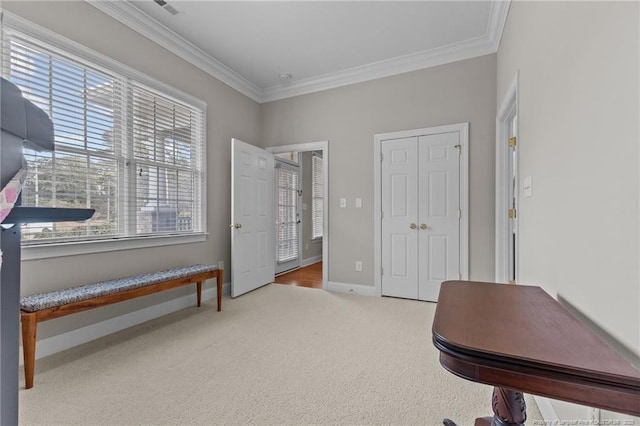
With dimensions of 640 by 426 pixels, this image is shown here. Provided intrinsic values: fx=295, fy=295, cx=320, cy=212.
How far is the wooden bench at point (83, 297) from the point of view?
5.72ft

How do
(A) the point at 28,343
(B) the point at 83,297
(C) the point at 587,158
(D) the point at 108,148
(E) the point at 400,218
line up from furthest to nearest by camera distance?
(E) the point at 400,218
(D) the point at 108,148
(B) the point at 83,297
(A) the point at 28,343
(C) the point at 587,158

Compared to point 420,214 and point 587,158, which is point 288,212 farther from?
point 587,158

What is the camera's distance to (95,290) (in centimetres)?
212

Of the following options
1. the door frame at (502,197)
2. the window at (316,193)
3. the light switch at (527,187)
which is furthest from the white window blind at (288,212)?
the light switch at (527,187)

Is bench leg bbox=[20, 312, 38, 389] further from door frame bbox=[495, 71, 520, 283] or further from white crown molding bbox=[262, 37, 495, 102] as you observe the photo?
door frame bbox=[495, 71, 520, 283]

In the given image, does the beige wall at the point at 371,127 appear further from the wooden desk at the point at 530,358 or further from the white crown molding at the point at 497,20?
the wooden desk at the point at 530,358

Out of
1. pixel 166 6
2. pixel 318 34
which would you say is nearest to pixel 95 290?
pixel 166 6

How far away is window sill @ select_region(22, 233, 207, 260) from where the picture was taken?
6.70 feet

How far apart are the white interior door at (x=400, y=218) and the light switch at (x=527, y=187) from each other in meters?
1.48

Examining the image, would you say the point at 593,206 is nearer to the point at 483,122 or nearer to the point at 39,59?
the point at 483,122

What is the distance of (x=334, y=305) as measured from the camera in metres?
3.29

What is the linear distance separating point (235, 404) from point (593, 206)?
6.05 ft

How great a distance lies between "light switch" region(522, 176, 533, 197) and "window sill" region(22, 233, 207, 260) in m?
3.07

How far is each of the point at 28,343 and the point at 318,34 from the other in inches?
130
